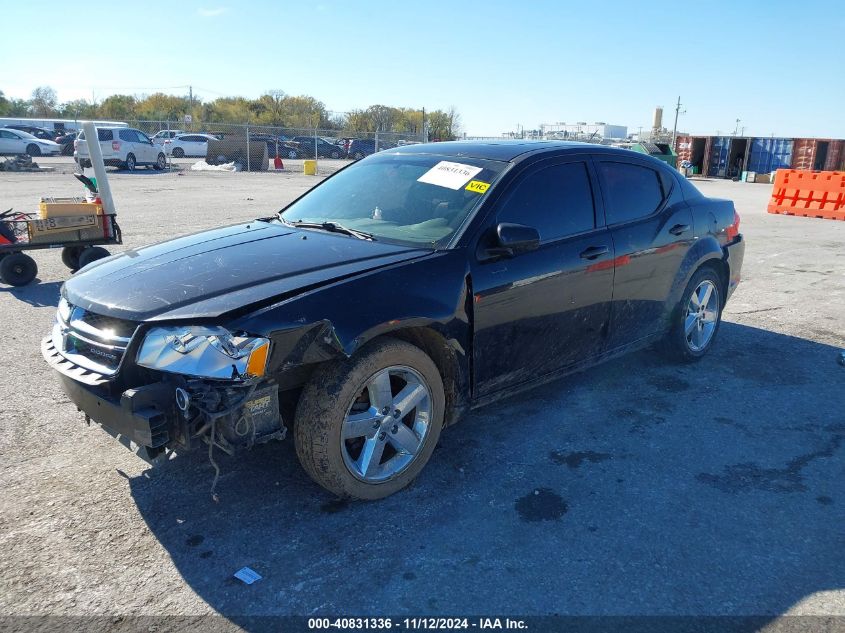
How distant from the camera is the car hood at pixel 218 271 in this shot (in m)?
2.96

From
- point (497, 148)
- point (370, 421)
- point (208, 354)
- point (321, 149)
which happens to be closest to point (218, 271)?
point (208, 354)

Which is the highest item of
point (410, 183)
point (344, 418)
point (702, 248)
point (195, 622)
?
point (410, 183)

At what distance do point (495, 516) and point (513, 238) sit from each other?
1427mm

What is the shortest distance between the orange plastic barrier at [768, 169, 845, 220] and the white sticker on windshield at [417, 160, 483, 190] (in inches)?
645

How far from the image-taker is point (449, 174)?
4113mm

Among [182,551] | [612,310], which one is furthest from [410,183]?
[182,551]

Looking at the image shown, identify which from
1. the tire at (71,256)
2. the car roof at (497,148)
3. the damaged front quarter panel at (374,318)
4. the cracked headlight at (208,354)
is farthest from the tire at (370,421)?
the tire at (71,256)

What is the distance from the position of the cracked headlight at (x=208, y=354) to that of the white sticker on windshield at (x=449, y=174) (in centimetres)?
173

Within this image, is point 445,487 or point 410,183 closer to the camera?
point 445,487

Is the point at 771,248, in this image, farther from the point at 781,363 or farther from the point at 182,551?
the point at 182,551

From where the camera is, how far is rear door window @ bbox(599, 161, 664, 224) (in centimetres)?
457

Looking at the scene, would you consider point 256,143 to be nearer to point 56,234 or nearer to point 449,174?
A: point 56,234

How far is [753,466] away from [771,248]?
934 centimetres

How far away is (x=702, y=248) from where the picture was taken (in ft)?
17.3
